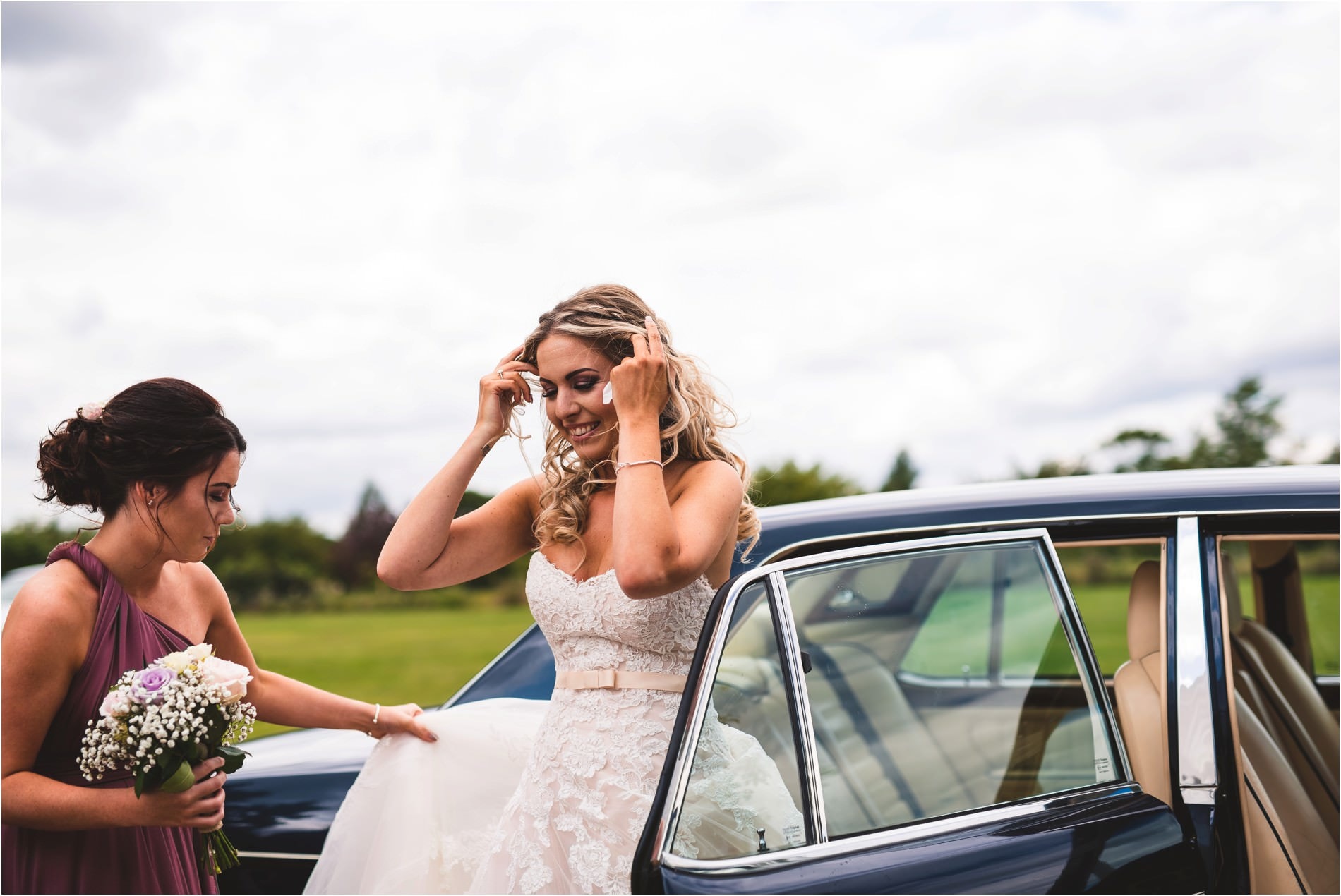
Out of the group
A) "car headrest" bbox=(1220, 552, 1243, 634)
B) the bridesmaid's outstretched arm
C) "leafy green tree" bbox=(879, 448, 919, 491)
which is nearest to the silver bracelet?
the bridesmaid's outstretched arm

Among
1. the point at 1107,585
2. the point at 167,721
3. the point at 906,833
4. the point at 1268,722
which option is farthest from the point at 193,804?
the point at 1107,585

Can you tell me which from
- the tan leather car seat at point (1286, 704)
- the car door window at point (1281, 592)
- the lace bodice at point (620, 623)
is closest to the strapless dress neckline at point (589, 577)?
the lace bodice at point (620, 623)

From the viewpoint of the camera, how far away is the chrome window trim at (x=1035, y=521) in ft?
7.47

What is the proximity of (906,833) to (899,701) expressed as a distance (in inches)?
46.7

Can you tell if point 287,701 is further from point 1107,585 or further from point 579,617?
point 1107,585

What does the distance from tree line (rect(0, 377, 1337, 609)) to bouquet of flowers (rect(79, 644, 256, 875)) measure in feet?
58.4

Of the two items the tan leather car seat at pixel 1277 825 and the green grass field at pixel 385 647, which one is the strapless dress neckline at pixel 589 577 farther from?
the green grass field at pixel 385 647

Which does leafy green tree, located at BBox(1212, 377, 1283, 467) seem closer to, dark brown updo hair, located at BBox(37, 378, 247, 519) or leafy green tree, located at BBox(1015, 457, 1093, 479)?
leafy green tree, located at BBox(1015, 457, 1093, 479)

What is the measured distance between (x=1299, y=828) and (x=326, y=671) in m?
16.0

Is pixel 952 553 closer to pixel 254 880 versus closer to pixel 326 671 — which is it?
pixel 254 880

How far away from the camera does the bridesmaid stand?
6.76ft

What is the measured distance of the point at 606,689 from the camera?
2389mm

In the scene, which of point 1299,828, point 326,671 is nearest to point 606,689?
point 1299,828

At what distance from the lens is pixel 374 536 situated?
33.2m
